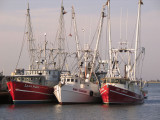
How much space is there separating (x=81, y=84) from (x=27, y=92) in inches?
395

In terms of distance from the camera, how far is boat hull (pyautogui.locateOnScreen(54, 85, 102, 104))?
228 feet

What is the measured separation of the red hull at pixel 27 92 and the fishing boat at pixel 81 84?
3.11 m

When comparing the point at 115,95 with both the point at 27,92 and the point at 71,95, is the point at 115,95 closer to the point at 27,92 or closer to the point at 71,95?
the point at 71,95

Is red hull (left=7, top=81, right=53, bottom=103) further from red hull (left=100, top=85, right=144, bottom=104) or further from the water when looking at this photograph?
red hull (left=100, top=85, right=144, bottom=104)

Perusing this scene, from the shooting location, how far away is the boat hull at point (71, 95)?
69.6m

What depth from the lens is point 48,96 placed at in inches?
2948

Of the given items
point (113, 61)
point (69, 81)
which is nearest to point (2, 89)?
point (69, 81)

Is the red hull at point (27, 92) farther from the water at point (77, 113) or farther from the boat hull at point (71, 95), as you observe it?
the boat hull at point (71, 95)

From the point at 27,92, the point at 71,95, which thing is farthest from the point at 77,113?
the point at 27,92

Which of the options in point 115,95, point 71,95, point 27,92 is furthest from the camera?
point 27,92

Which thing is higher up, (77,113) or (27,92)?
(27,92)

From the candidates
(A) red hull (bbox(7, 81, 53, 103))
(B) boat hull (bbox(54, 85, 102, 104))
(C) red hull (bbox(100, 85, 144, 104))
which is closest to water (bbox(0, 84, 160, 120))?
(C) red hull (bbox(100, 85, 144, 104))

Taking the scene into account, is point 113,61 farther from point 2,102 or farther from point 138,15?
point 2,102

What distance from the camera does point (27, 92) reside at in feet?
234
